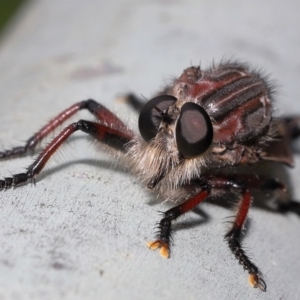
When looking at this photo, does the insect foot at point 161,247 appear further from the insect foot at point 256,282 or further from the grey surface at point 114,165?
the insect foot at point 256,282

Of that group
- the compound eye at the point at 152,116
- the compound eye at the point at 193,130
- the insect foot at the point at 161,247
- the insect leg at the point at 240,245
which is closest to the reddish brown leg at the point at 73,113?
the compound eye at the point at 152,116

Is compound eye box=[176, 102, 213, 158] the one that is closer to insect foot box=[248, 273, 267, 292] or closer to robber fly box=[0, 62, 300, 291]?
robber fly box=[0, 62, 300, 291]

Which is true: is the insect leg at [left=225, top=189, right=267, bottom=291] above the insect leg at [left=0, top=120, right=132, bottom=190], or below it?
above

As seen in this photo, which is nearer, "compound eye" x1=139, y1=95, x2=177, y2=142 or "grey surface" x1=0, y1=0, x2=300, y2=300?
"grey surface" x1=0, y1=0, x2=300, y2=300


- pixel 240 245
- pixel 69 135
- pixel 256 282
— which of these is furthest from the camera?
pixel 69 135

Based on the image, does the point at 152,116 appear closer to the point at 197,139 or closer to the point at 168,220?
the point at 197,139

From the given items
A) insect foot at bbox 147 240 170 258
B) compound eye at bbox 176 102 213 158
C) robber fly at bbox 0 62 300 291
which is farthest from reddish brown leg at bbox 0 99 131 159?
insect foot at bbox 147 240 170 258

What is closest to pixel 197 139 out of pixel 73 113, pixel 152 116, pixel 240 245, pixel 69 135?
pixel 152 116
